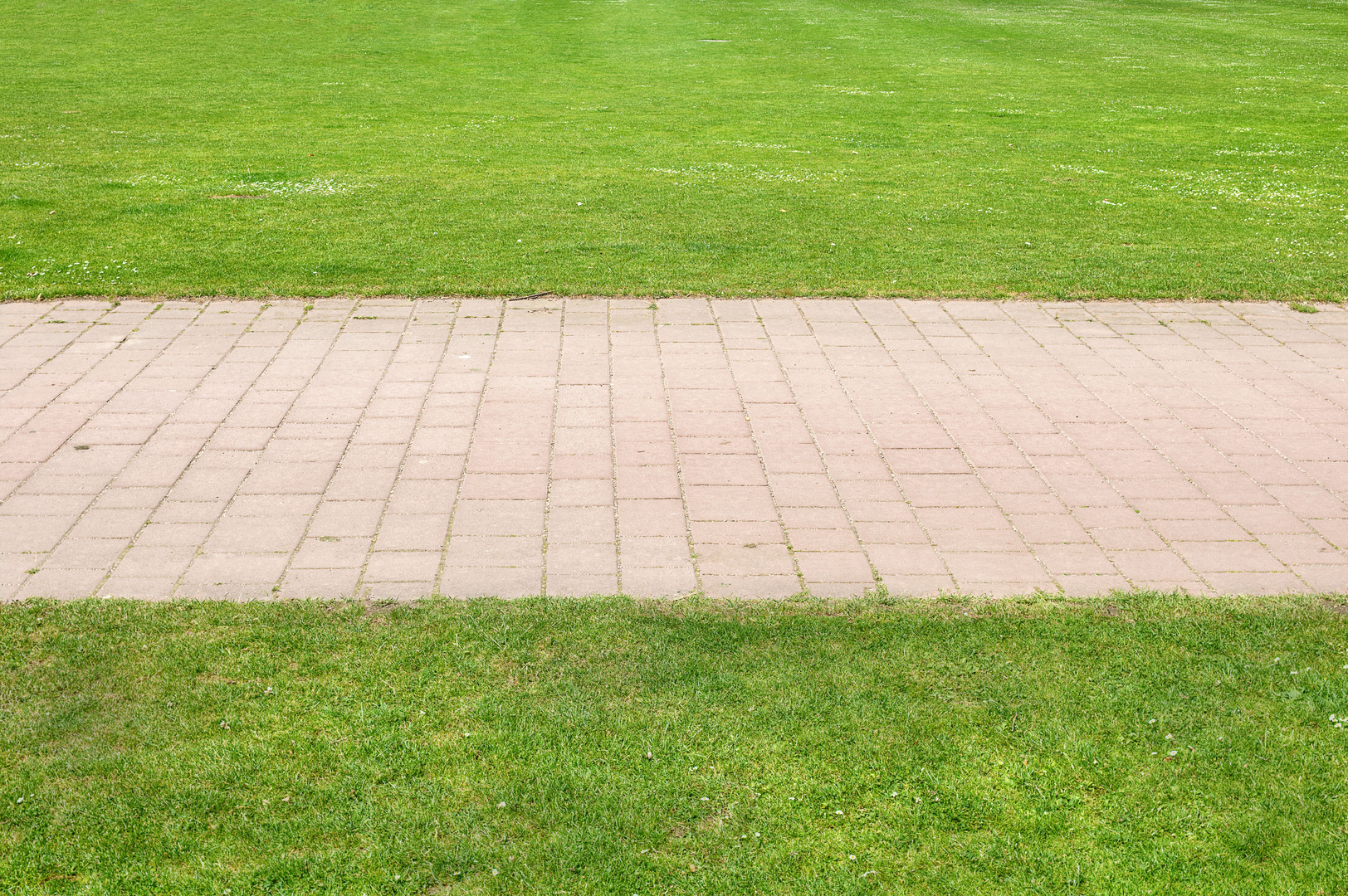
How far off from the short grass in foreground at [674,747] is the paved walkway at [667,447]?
0.45 metres

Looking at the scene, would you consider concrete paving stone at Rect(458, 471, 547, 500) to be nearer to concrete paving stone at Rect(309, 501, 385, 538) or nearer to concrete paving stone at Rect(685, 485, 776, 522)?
concrete paving stone at Rect(309, 501, 385, 538)

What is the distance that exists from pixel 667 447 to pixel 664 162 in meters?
10.0

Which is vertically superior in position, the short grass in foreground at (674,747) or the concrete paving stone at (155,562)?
the short grass in foreground at (674,747)

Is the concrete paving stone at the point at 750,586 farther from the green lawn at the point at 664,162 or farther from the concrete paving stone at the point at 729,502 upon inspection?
the green lawn at the point at 664,162

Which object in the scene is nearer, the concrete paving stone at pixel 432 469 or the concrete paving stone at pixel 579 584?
the concrete paving stone at pixel 579 584

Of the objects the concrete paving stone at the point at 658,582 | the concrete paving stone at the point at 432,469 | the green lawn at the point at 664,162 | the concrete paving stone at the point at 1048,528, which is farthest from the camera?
the green lawn at the point at 664,162

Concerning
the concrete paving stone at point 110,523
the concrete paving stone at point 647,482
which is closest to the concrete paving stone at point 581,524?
the concrete paving stone at point 647,482

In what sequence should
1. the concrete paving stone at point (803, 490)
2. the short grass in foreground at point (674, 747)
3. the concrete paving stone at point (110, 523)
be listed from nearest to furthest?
the short grass in foreground at point (674, 747), the concrete paving stone at point (110, 523), the concrete paving stone at point (803, 490)

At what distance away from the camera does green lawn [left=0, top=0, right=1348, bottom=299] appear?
467 inches

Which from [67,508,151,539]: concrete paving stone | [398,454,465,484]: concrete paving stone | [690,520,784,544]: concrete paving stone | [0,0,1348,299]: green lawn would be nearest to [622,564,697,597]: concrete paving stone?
[690,520,784,544]: concrete paving stone

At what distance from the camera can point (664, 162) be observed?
17000mm

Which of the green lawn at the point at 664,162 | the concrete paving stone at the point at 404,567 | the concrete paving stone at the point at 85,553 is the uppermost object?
the concrete paving stone at the point at 85,553

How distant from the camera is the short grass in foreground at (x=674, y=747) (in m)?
4.30

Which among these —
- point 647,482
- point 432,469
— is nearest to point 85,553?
point 432,469
